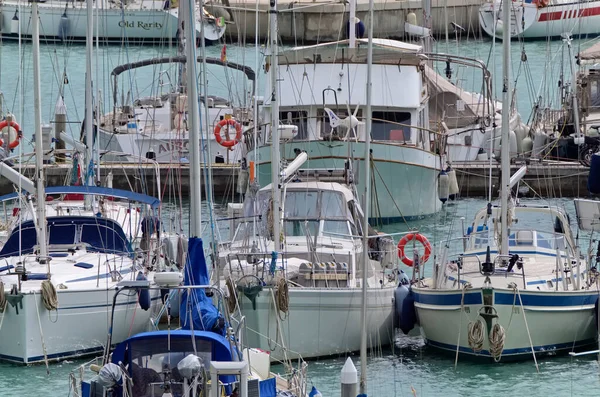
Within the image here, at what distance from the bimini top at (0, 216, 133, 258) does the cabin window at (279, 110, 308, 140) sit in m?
8.94

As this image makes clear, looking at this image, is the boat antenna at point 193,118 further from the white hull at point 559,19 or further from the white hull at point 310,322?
the white hull at point 559,19

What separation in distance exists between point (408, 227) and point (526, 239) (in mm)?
9009

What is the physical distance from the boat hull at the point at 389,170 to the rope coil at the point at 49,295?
1064 cm

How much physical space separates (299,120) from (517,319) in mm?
13008

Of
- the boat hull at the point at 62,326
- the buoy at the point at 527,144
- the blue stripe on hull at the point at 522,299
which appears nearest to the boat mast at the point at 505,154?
the blue stripe on hull at the point at 522,299

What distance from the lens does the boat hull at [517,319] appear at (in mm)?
25312

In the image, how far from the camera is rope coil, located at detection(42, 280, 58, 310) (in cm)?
2519

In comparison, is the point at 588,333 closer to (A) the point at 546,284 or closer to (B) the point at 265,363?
(A) the point at 546,284

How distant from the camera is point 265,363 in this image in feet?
67.6

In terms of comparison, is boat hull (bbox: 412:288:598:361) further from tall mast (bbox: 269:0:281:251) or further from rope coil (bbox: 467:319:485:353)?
tall mast (bbox: 269:0:281:251)

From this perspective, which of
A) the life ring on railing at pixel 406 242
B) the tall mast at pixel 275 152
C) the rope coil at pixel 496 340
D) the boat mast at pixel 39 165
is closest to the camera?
the rope coil at pixel 496 340

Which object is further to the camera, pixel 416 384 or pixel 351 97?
pixel 351 97

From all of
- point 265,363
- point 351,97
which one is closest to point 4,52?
point 351,97

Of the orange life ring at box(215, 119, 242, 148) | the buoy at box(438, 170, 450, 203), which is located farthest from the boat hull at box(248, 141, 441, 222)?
the orange life ring at box(215, 119, 242, 148)
